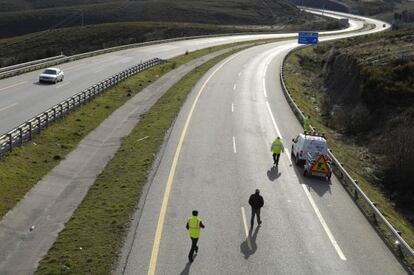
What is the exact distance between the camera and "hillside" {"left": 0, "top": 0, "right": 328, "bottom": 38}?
14600 cm

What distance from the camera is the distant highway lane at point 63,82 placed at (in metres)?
35.7

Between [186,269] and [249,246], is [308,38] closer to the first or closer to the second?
[249,246]

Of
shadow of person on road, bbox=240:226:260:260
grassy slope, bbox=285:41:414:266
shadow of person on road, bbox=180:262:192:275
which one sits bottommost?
grassy slope, bbox=285:41:414:266

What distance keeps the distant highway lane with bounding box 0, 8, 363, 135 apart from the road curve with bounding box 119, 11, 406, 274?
10.9 metres

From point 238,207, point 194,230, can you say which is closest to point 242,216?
point 238,207

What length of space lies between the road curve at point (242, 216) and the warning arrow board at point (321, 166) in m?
0.54

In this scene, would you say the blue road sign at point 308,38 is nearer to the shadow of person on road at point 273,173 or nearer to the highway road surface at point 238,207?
the highway road surface at point 238,207

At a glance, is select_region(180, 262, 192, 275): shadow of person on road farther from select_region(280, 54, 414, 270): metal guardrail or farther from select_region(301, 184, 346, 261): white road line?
select_region(280, 54, 414, 270): metal guardrail

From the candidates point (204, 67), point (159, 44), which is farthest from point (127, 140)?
point (159, 44)

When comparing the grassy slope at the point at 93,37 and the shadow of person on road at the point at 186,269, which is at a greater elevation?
the shadow of person on road at the point at 186,269

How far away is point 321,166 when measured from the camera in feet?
82.3

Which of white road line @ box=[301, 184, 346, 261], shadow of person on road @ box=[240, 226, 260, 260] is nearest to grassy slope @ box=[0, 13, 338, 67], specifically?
white road line @ box=[301, 184, 346, 261]

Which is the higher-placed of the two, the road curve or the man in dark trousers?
the man in dark trousers

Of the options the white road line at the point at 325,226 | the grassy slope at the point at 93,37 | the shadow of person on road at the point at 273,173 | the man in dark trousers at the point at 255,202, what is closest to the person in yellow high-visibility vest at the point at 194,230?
the man in dark trousers at the point at 255,202
